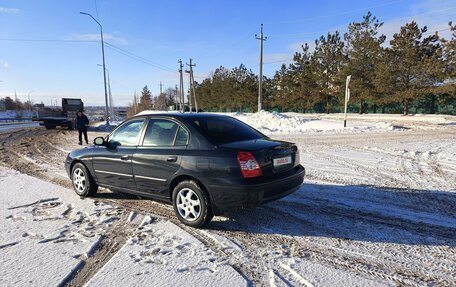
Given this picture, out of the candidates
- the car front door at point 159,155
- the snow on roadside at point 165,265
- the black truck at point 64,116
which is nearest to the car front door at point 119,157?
the car front door at point 159,155

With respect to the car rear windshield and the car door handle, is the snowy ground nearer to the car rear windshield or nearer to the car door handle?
the car door handle

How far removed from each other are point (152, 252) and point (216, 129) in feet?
6.39

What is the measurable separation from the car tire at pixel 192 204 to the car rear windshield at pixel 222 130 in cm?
70

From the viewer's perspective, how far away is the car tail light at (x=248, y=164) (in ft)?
13.1

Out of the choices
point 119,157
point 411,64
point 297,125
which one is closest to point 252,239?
point 119,157

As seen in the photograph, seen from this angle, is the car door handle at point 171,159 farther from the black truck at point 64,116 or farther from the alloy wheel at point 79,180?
the black truck at point 64,116

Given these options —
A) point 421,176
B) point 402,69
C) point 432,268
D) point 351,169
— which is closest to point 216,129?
point 432,268

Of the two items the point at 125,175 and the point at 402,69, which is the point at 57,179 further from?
the point at 402,69

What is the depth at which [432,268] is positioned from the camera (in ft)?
10.5

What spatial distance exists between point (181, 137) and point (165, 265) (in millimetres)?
1865

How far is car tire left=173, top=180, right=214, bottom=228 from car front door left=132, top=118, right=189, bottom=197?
0.26 meters

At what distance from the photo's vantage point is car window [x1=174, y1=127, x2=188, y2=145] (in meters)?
4.55

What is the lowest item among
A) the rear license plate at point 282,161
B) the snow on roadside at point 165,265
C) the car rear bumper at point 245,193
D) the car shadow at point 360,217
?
the snow on roadside at point 165,265

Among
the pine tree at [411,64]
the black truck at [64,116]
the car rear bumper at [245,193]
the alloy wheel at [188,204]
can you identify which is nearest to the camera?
the car rear bumper at [245,193]
